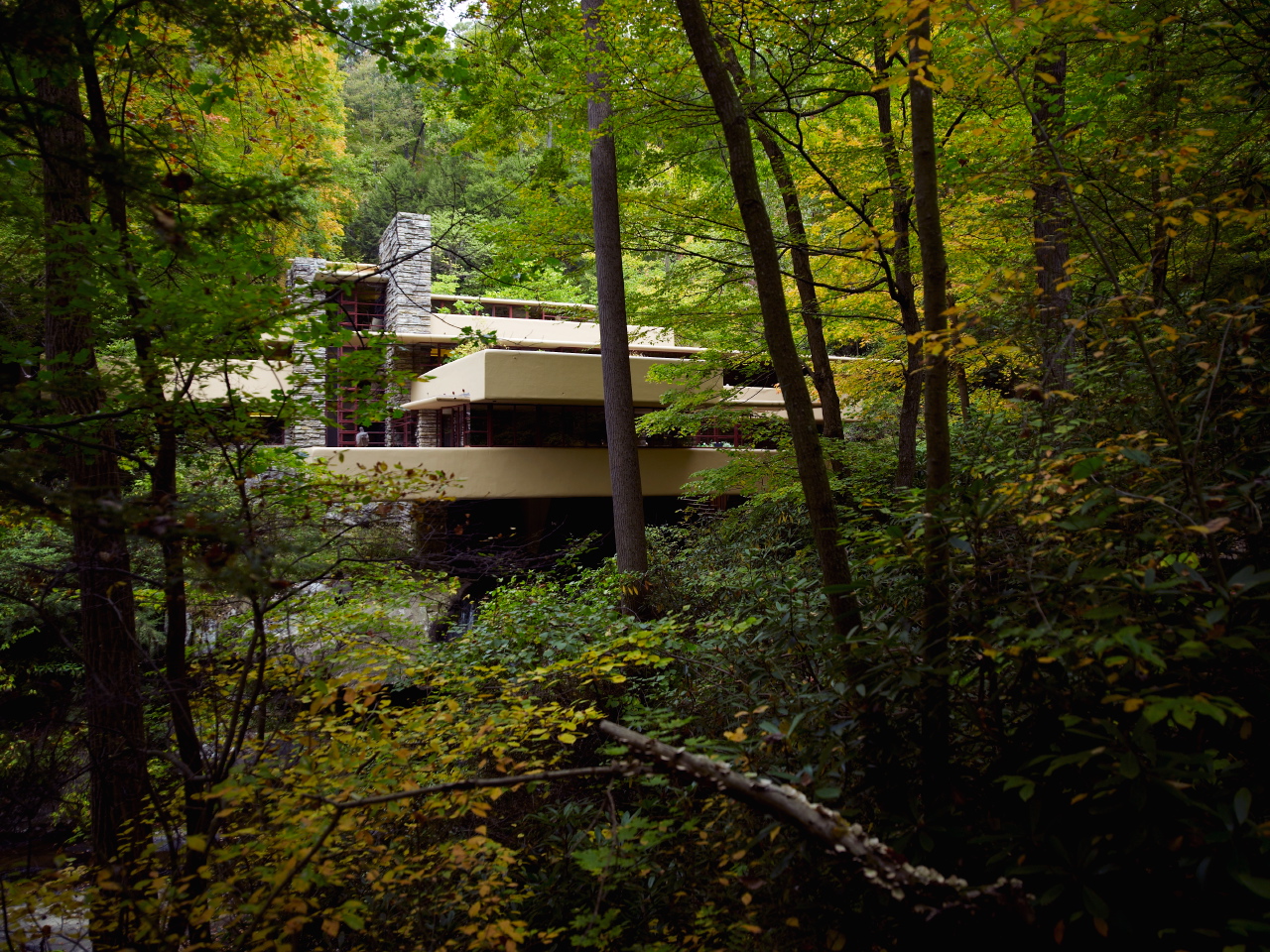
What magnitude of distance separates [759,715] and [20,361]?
387cm

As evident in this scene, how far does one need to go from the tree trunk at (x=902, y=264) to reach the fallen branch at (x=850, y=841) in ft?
16.1

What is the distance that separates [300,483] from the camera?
452 centimetres

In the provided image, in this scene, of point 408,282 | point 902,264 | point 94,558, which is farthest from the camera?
point 408,282

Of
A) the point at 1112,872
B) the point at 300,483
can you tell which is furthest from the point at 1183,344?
the point at 300,483

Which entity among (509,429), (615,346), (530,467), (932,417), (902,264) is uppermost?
(902,264)

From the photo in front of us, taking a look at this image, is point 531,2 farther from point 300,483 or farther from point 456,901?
point 456,901

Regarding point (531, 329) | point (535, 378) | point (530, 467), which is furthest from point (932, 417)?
point (531, 329)

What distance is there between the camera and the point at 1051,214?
562cm

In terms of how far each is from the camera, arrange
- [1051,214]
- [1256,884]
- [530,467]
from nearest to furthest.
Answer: [1256,884], [1051,214], [530,467]

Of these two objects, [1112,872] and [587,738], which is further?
[587,738]

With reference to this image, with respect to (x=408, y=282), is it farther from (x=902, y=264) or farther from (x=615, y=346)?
(x=902, y=264)

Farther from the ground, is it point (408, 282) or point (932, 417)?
point (408, 282)

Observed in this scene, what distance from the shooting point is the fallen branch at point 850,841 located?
1835 millimetres

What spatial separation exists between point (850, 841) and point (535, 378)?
11164mm
